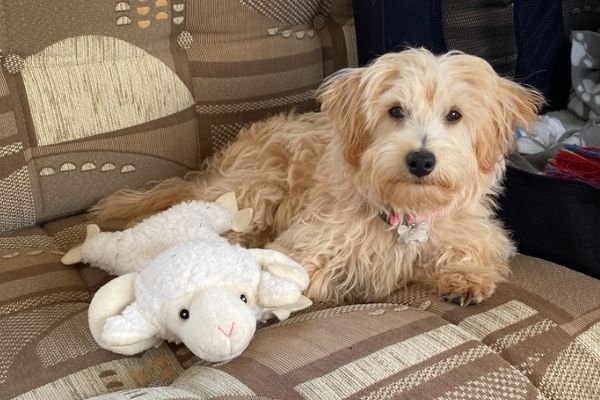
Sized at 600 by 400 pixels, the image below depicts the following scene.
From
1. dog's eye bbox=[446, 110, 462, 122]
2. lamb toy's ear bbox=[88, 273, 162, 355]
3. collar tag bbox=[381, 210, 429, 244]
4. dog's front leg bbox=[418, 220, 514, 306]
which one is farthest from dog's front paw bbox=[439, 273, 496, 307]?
lamb toy's ear bbox=[88, 273, 162, 355]

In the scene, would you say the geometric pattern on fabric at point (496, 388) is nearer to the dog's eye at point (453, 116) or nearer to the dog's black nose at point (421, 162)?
the dog's black nose at point (421, 162)

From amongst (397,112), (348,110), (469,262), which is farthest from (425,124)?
(469,262)

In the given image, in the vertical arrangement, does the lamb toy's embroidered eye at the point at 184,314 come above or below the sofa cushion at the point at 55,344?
above

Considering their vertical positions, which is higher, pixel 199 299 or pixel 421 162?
pixel 421 162

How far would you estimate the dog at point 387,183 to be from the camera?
4.80 feet

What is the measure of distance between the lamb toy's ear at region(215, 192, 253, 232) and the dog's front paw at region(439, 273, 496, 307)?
1.82 ft

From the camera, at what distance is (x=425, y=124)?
146 centimetres

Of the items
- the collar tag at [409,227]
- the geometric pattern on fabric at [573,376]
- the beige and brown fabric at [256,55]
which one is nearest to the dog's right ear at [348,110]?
the collar tag at [409,227]

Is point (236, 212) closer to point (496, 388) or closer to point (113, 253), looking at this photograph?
point (113, 253)

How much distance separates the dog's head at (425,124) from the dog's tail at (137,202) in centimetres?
55

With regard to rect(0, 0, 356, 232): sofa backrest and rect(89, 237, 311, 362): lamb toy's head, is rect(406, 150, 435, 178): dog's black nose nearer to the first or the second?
rect(89, 237, 311, 362): lamb toy's head

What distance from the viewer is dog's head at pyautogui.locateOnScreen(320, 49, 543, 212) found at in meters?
1.42

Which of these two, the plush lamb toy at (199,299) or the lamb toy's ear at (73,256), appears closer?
the plush lamb toy at (199,299)

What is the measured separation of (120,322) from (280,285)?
32cm
